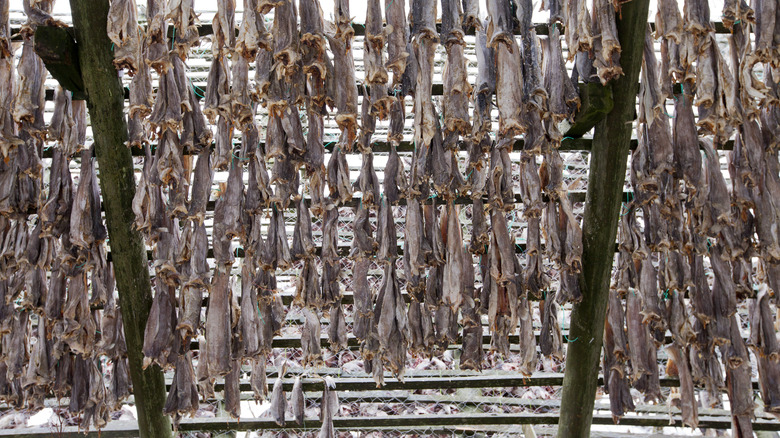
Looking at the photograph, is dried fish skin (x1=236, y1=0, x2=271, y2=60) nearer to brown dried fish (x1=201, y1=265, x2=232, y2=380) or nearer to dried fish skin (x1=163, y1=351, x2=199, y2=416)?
brown dried fish (x1=201, y1=265, x2=232, y2=380)

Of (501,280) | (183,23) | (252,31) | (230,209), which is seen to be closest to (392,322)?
(501,280)

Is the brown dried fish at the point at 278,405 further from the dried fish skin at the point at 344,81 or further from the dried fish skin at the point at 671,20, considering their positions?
the dried fish skin at the point at 671,20

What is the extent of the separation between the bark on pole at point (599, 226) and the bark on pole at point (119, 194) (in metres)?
2.10

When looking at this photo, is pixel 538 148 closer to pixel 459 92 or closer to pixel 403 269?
pixel 459 92

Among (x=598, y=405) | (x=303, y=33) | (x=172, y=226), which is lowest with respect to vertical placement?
(x=598, y=405)

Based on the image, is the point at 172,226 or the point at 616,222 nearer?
the point at 172,226

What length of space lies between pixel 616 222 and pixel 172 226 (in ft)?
6.74

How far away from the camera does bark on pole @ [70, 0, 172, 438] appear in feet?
8.25

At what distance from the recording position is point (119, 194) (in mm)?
2814

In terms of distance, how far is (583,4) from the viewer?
95.0 inches

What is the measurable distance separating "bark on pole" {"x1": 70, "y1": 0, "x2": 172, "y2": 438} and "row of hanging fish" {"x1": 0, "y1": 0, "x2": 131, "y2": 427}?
8cm

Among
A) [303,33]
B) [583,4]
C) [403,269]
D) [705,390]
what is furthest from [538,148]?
[705,390]

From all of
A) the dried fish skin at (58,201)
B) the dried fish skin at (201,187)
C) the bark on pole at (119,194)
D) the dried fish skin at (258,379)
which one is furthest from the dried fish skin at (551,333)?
the dried fish skin at (58,201)

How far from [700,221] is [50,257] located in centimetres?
302
